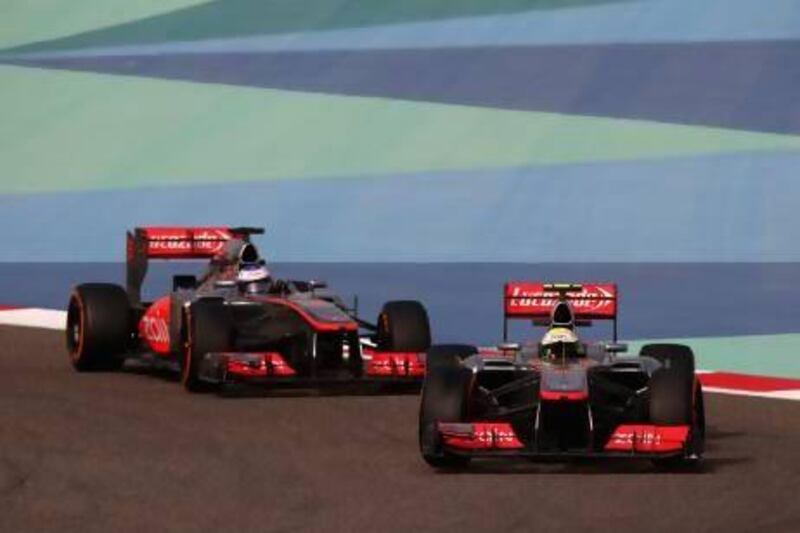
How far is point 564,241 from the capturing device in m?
26.9

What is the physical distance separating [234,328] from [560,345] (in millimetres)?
4008

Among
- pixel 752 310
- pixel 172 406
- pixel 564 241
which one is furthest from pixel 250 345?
pixel 564 241

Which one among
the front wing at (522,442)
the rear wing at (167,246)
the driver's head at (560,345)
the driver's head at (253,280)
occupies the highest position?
the rear wing at (167,246)

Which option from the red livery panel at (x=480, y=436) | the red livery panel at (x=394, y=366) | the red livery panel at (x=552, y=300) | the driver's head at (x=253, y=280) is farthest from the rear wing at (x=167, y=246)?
the red livery panel at (x=480, y=436)

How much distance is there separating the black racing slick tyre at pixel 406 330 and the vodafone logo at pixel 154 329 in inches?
69.2

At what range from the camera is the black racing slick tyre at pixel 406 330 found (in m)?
18.3

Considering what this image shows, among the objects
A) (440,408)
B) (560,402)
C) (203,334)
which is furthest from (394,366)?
(560,402)

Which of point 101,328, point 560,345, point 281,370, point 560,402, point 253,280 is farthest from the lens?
point 101,328

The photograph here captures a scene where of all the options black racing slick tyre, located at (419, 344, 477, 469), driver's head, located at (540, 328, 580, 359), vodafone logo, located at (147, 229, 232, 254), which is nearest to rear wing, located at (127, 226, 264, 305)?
vodafone logo, located at (147, 229, 232, 254)

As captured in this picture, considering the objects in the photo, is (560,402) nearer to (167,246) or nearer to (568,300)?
(568,300)

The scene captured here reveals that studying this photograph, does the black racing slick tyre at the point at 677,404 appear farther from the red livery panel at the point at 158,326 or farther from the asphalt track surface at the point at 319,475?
the red livery panel at the point at 158,326

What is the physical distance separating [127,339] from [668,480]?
7419mm

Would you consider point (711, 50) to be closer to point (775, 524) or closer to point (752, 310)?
point (752, 310)

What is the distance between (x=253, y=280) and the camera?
1864cm
